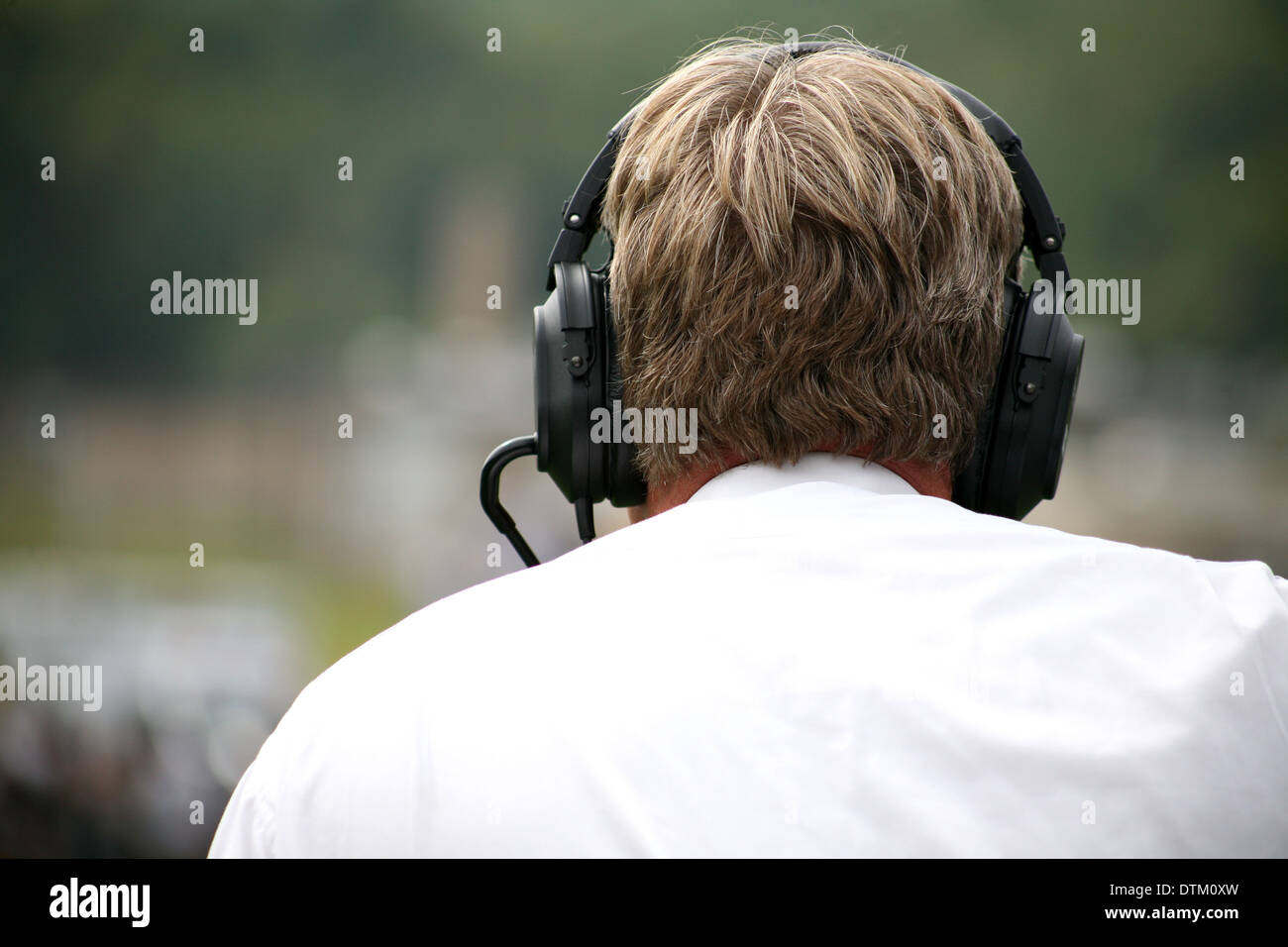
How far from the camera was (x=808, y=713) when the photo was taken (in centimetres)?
44

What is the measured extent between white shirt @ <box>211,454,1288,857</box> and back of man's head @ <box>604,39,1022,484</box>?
5.9 inches

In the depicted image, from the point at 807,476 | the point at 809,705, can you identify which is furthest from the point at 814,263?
the point at 809,705

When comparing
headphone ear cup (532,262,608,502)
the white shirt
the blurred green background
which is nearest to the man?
the white shirt

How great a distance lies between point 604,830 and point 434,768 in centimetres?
8

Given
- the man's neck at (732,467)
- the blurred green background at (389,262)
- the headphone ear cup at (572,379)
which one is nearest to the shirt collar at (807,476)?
the man's neck at (732,467)

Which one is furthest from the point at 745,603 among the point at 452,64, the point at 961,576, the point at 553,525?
the point at 452,64

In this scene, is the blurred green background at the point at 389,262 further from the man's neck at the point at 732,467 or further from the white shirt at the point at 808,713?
the white shirt at the point at 808,713

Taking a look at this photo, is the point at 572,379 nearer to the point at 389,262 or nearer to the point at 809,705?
the point at 809,705

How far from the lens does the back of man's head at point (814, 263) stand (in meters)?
0.60

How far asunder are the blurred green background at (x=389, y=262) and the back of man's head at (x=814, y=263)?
3.44m

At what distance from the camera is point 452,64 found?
554cm

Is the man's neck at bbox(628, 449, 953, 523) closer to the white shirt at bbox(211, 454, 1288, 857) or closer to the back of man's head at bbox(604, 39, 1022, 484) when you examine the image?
the back of man's head at bbox(604, 39, 1022, 484)

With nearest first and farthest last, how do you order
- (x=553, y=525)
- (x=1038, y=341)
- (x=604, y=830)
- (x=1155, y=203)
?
(x=604, y=830)
(x=1038, y=341)
(x=553, y=525)
(x=1155, y=203)
